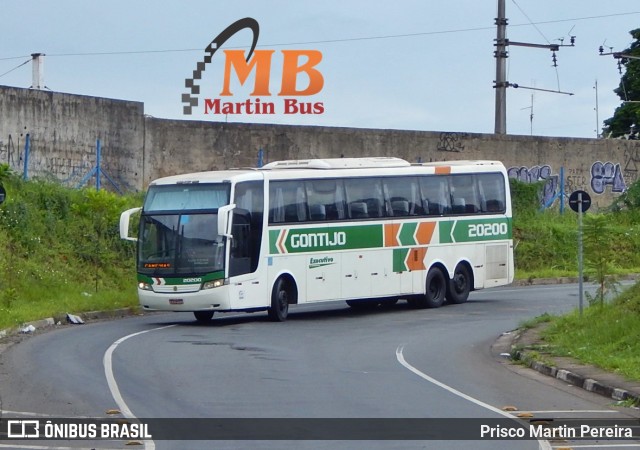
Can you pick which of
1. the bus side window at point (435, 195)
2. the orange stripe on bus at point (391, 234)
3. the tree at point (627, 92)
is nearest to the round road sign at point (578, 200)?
the orange stripe on bus at point (391, 234)

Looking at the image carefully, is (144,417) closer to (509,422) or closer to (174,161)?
(509,422)

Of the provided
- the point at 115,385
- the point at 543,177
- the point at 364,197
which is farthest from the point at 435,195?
the point at 115,385

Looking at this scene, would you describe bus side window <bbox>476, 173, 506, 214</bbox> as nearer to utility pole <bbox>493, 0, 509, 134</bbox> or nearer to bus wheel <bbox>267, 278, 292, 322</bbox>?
bus wheel <bbox>267, 278, 292, 322</bbox>

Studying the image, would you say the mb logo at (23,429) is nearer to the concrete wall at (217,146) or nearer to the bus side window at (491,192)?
the bus side window at (491,192)

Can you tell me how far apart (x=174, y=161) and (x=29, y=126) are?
5362mm

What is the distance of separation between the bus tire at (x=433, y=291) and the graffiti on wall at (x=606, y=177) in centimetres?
1781

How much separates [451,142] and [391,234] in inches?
572

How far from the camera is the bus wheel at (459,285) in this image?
3191 cm

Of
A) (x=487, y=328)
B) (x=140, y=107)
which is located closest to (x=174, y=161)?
(x=140, y=107)

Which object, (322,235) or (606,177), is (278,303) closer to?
(322,235)

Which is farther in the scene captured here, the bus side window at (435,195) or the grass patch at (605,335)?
the bus side window at (435,195)

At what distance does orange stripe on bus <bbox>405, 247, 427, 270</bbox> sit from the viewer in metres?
30.3

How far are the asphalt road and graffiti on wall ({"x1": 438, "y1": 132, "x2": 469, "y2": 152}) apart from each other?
1665cm

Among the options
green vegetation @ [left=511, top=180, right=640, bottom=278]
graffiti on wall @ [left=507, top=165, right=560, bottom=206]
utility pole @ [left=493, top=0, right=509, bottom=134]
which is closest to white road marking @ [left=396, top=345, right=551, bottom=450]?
green vegetation @ [left=511, top=180, right=640, bottom=278]
